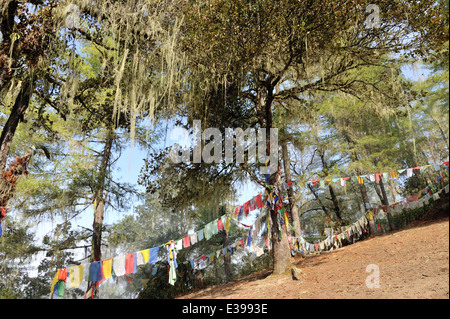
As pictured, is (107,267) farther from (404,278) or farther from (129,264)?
(404,278)

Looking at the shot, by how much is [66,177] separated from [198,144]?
5567 millimetres

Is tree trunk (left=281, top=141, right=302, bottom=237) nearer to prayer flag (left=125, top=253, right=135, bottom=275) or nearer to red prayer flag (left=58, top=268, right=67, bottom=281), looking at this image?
prayer flag (left=125, top=253, right=135, bottom=275)

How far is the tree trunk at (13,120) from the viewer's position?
471cm

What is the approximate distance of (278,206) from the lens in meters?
6.71

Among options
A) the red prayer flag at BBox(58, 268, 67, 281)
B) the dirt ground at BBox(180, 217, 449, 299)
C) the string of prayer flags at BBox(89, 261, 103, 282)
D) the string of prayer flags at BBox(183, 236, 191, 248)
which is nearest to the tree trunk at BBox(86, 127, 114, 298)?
the string of prayer flags at BBox(89, 261, 103, 282)

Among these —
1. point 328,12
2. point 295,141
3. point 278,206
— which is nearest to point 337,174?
point 295,141

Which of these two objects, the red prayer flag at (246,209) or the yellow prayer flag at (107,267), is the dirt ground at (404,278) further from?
the yellow prayer flag at (107,267)

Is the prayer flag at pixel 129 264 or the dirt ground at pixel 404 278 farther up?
the prayer flag at pixel 129 264

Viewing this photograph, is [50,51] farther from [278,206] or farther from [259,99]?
[278,206]

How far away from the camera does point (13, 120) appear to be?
5.04 meters

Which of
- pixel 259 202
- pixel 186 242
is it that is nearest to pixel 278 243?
pixel 259 202

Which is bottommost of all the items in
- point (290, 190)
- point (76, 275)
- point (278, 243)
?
point (76, 275)

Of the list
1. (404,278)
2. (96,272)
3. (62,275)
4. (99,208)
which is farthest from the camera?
(99,208)

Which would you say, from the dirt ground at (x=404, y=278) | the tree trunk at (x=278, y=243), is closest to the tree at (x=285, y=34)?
the tree trunk at (x=278, y=243)
